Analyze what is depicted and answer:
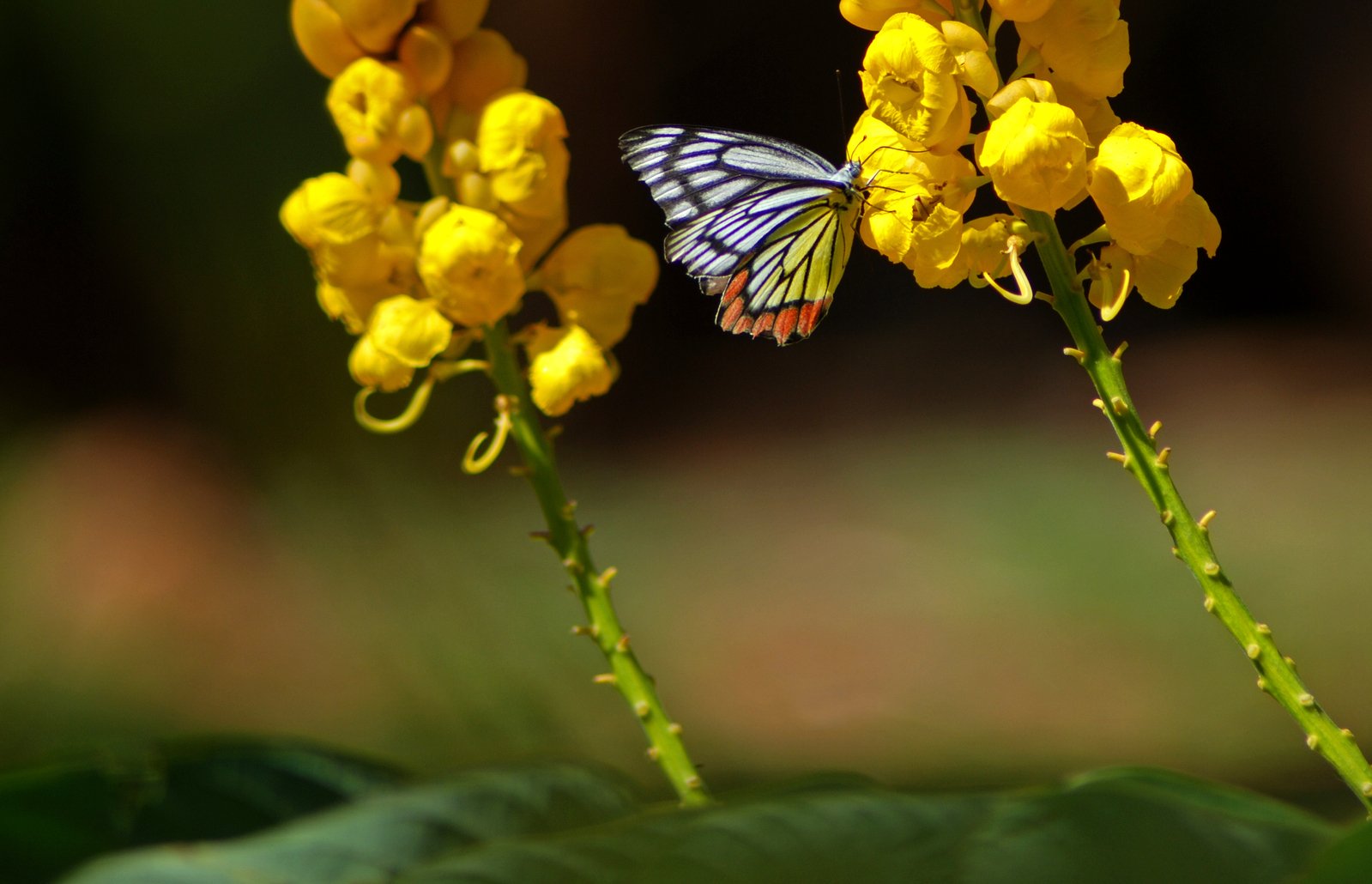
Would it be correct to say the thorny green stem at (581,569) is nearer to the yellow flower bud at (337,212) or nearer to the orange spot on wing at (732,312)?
the yellow flower bud at (337,212)

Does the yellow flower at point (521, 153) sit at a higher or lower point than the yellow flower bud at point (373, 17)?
lower

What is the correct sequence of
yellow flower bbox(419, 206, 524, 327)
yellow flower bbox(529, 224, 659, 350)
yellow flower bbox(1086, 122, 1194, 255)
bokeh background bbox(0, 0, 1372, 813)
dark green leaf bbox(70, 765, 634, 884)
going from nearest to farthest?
dark green leaf bbox(70, 765, 634, 884)
yellow flower bbox(1086, 122, 1194, 255)
yellow flower bbox(419, 206, 524, 327)
yellow flower bbox(529, 224, 659, 350)
bokeh background bbox(0, 0, 1372, 813)

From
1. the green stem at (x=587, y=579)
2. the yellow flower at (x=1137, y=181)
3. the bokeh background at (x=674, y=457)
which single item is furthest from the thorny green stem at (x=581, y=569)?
the bokeh background at (x=674, y=457)

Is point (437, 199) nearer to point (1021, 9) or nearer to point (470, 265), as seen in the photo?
point (470, 265)

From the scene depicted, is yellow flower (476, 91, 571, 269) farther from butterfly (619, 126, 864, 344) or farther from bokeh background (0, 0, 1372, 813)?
bokeh background (0, 0, 1372, 813)

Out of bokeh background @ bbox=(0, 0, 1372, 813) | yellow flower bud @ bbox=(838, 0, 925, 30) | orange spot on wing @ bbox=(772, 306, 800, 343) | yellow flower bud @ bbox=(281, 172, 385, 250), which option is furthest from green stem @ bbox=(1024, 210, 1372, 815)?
bokeh background @ bbox=(0, 0, 1372, 813)

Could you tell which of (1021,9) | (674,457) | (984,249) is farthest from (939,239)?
(674,457)

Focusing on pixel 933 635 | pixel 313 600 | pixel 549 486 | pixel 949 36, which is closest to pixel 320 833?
pixel 549 486

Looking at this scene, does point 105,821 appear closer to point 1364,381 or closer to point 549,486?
point 549,486
